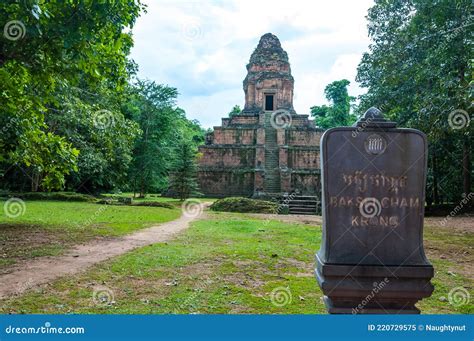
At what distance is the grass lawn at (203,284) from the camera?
4391 millimetres

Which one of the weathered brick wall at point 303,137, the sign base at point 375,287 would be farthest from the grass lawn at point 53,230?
the weathered brick wall at point 303,137

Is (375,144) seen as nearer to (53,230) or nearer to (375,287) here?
(375,287)

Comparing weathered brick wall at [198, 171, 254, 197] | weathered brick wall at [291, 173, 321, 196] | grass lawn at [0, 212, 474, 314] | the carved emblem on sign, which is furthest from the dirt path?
weathered brick wall at [291, 173, 321, 196]

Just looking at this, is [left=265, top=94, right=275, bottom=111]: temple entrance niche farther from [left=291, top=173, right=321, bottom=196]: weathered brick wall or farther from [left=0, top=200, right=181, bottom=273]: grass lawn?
[left=0, top=200, right=181, bottom=273]: grass lawn

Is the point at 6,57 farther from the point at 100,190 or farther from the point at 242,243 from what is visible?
the point at 100,190

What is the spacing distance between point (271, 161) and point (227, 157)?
355cm

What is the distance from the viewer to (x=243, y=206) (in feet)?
63.7

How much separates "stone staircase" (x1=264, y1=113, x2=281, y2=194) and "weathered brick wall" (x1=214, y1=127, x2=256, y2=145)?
1.52 m

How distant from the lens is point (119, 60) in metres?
9.02

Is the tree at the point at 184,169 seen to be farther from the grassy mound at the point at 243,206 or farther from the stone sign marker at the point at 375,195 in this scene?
the stone sign marker at the point at 375,195

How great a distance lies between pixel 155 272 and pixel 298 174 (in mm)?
22029

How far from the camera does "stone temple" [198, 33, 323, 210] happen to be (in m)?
27.4

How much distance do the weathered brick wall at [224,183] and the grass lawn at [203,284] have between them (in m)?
19.0

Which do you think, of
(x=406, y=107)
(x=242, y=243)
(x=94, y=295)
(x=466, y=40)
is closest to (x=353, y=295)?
(x=94, y=295)
